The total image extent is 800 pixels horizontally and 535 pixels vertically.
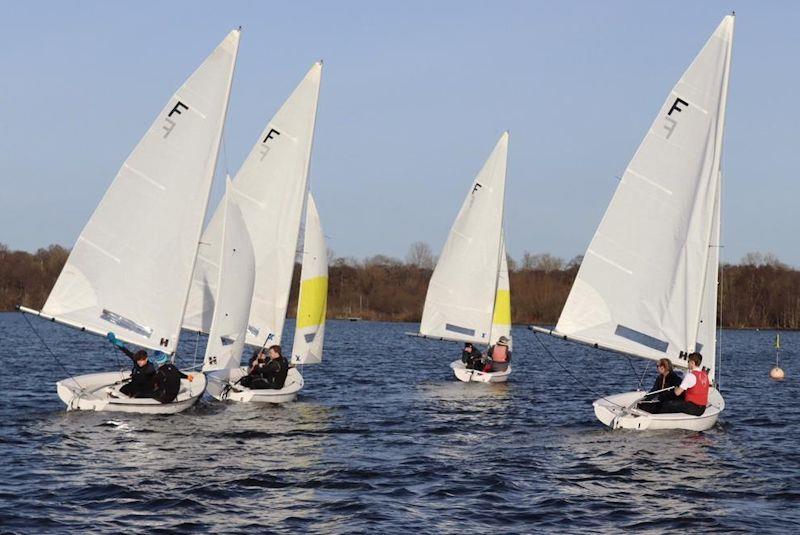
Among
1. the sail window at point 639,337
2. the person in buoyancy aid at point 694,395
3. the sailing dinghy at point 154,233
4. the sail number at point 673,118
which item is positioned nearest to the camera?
the person in buoyancy aid at point 694,395

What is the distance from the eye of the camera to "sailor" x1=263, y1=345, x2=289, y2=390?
2512 centimetres

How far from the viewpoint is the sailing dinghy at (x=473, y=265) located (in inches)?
1490

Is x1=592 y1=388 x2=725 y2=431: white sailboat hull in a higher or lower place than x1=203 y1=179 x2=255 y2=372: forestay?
lower

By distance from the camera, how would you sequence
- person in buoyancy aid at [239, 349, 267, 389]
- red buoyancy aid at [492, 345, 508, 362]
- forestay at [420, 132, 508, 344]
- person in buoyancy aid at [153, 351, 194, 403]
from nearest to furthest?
person in buoyancy aid at [153, 351, 194, 403], person in buoyancy aid at [239, 349, 267, 389], red buoyancy aid at [492, 345, 508, 362], forestay at [420, 132, 508, 344]

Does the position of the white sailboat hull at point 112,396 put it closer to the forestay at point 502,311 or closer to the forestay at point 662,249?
the forestay at point 662,249

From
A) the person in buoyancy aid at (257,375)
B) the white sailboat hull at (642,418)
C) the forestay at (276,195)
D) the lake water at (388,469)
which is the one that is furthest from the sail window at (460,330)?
the white sailboat hull at (642,418)

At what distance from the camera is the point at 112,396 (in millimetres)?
22062

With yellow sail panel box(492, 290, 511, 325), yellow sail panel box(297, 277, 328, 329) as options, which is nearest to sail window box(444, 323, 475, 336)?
yellow sail panel box(492, 290, 511, 325)

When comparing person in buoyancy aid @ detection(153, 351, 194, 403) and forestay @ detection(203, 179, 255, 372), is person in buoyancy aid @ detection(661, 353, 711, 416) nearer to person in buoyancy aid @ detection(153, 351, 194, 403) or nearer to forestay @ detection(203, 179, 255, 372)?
forestay @ detection(203, 179, 255, 372)

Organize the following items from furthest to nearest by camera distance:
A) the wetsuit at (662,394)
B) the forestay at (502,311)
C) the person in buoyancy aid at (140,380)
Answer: the forestay at (502,311) → the person in buoyancy aid at (140,380) → the wetsuit at (662,394)

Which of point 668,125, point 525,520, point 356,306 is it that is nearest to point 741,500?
point 525,520

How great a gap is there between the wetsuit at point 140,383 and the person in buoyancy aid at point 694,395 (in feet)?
32.4

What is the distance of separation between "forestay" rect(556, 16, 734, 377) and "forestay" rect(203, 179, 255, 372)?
6955mm

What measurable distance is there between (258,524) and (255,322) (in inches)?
591
